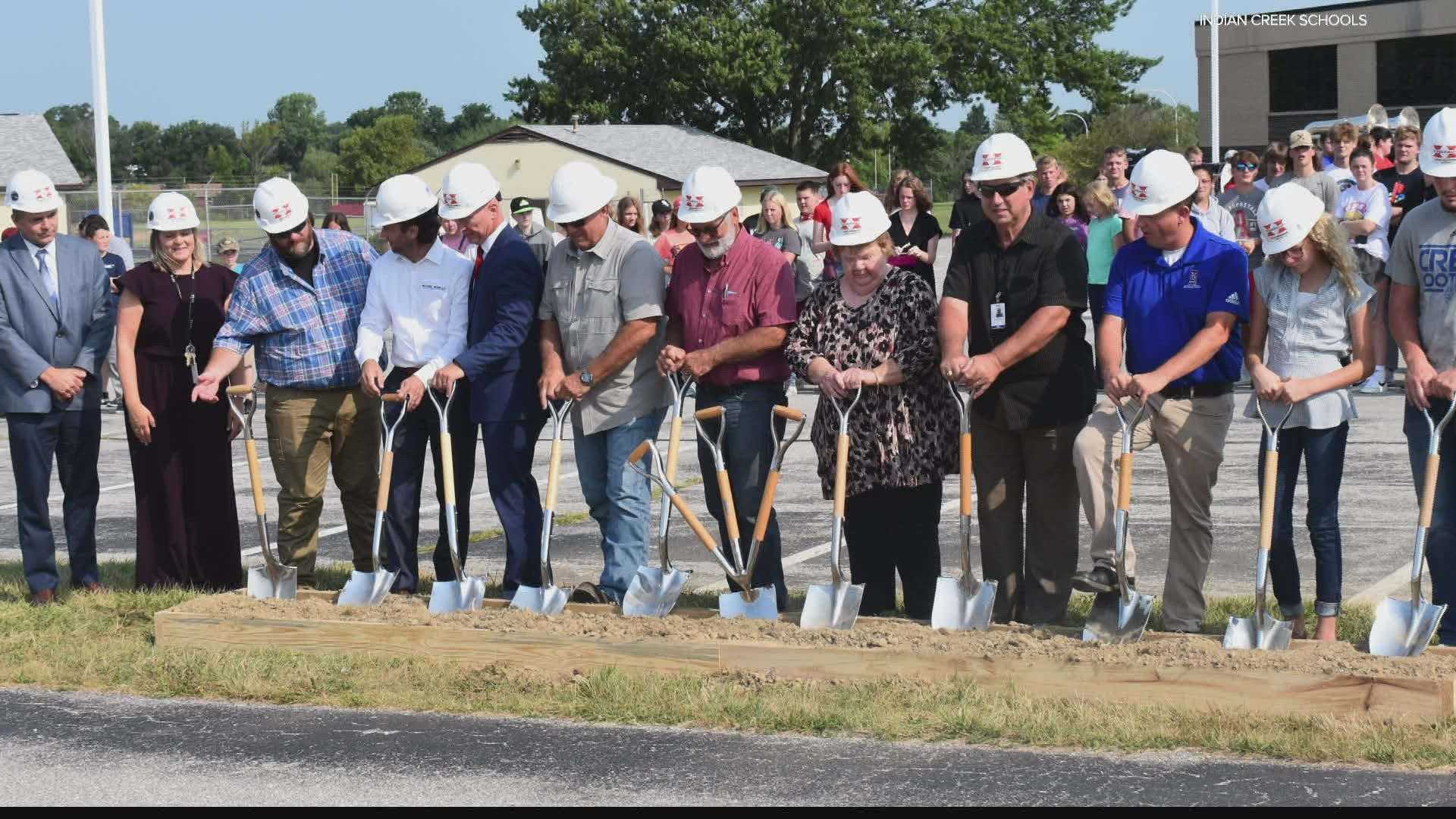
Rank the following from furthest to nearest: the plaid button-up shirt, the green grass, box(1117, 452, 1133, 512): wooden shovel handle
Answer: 1. the plaid button-up shirt
2. box(1117, 452, 1133, 512): wooden shovel handle
3. the green grass

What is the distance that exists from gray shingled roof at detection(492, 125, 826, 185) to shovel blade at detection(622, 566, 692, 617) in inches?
1676

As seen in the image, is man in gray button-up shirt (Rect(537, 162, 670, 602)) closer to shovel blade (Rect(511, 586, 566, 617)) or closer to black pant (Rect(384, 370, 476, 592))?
shovel blade (Rect(511, 586, 566, 617))

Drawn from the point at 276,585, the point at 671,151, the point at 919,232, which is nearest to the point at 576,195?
the point at 276,585

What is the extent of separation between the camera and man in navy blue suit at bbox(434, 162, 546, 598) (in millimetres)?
8094

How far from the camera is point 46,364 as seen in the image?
A: 884 cm

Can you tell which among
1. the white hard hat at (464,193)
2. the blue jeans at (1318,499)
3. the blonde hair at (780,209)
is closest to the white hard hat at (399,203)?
the white hard hat at (464,193)

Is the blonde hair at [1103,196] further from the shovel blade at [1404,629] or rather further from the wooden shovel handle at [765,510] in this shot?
the shovel blade at [1404,629]

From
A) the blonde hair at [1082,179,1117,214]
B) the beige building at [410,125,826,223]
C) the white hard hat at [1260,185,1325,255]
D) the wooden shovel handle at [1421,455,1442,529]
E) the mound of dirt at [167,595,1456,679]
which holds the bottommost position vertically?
the mound of dirt at [167,595,1456,679]

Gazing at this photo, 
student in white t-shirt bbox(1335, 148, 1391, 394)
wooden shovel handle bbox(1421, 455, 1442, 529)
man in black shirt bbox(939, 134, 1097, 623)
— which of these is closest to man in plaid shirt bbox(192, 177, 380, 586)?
man in black shirt bbox(939, 134, 1097, 623)

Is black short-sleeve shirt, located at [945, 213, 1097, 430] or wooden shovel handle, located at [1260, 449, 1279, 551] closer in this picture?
wooden shovel handle, located at [1260, 449, 1279, 551]

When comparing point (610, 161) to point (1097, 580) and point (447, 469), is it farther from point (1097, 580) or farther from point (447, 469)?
point (1097, 580)

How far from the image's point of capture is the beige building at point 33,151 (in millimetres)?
51750

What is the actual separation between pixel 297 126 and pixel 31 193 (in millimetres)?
A: 131962
